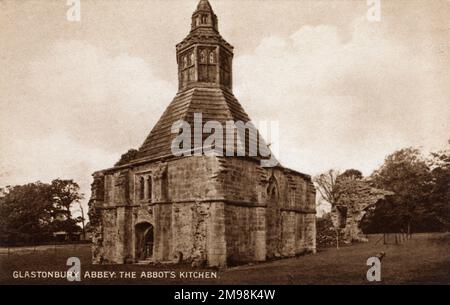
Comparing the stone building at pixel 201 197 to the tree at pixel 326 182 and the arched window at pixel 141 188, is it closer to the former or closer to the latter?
the arched window at pixel 141 188

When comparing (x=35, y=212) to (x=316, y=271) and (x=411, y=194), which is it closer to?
(x=316, y=271)

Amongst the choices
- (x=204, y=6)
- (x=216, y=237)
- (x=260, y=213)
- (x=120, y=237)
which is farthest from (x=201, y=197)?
(x=204, y=6)

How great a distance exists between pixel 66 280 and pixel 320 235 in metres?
21.3

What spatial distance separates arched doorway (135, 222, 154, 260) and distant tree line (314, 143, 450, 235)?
13.1 m

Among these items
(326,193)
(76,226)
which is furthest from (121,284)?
(326,193)

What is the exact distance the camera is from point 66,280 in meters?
13.5

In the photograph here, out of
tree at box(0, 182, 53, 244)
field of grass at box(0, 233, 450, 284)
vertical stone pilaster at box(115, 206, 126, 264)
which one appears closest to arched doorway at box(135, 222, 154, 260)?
vertical stone pilaster at box(115, 206, 126, 264)

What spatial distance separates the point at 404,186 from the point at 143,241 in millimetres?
17984

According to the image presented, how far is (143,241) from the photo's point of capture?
18.9 m

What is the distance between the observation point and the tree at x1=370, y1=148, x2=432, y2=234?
2144 centimetres

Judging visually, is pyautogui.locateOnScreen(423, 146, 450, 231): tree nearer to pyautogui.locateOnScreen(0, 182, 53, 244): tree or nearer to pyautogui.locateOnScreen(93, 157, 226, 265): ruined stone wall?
pyautogui.locateOnScreen(93, 157, 226, 265): ruined stone wall

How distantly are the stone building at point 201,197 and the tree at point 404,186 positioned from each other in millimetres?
6224

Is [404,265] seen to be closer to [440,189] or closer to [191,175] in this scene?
[440,189]

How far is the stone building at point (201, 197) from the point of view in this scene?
1609 centimetres
